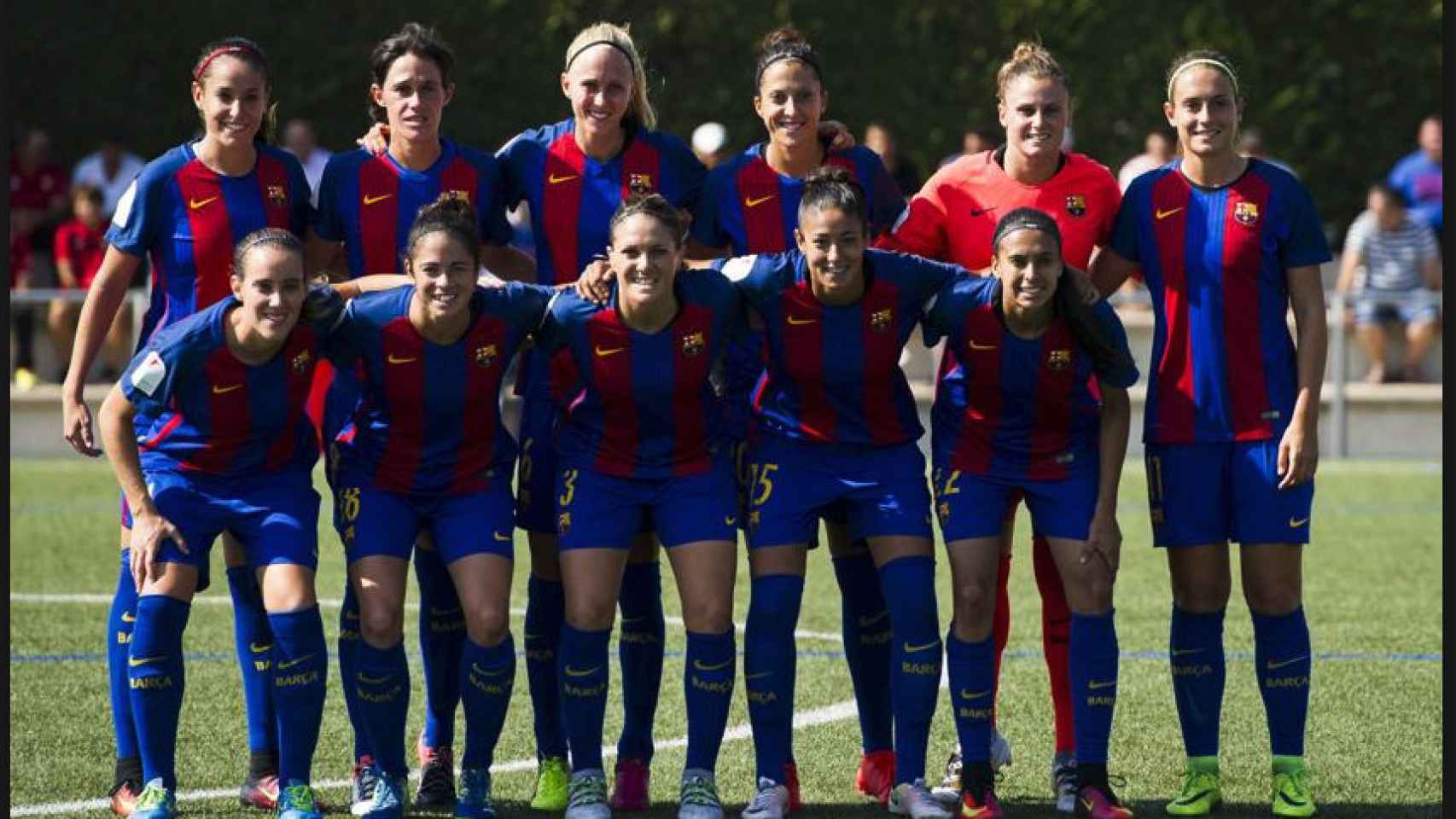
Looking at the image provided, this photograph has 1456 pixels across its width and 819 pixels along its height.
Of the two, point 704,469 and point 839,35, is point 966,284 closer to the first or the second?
point 704,469

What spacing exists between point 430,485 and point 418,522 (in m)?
0.12

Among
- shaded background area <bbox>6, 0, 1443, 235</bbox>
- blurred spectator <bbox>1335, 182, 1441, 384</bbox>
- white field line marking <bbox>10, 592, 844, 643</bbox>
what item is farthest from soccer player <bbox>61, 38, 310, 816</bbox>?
shaded background area <bbox>6, 0, 1443, 235</bbox>

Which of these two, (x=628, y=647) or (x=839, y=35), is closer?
(x=628, y=647)

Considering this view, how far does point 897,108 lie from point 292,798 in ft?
44.8

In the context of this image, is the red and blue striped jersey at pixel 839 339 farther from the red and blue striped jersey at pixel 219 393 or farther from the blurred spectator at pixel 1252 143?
the blurred spectator at pixel 1252 143

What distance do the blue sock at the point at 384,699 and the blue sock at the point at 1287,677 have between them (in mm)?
2169

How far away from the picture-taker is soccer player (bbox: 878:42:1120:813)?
20.3ft

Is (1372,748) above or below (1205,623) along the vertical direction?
below

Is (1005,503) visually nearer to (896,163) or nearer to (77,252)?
(896,163)

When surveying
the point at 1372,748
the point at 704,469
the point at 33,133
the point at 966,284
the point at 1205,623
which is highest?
the point at 33,133

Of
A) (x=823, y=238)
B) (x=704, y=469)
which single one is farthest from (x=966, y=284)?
(x=704, y=469)

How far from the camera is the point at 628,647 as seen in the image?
6.32 metres

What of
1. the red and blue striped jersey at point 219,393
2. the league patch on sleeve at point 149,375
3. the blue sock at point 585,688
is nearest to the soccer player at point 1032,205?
the blue sock at point 585,688

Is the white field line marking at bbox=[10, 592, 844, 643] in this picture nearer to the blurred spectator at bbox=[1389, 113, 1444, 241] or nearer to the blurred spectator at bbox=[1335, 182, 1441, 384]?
the blurred spectator at bbox=[1335, 182, 1441, 384]
